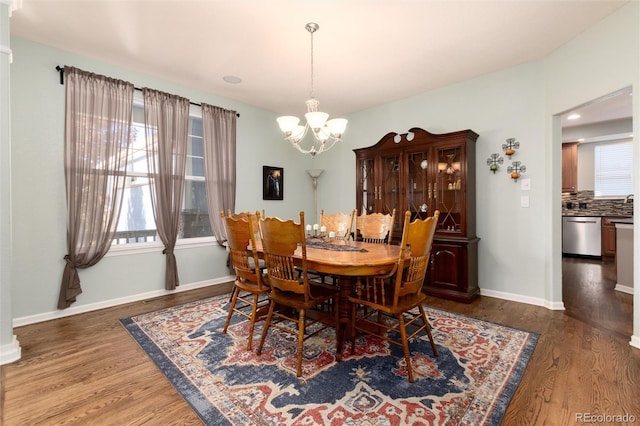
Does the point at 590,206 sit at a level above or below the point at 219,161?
below

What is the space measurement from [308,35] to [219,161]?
2.14 meters

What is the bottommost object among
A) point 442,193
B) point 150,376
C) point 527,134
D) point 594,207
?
point 150,376

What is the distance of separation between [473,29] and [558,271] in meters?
2.62

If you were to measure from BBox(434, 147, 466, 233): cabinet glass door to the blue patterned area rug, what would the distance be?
49.5 inches

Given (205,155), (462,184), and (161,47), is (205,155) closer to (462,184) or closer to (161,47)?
(161,47)

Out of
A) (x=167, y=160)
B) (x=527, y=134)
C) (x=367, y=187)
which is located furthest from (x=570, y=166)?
(x=167, y=160)

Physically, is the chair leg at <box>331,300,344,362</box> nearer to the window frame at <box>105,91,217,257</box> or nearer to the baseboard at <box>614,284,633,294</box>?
the window frame at <box>105,91,217,257</box>

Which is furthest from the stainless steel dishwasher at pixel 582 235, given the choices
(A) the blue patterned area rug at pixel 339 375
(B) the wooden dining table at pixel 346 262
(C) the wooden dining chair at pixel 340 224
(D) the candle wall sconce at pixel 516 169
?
(B) the wooden dining table at pixel 346 262

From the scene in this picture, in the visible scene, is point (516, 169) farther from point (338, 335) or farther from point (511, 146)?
point (338, 335)

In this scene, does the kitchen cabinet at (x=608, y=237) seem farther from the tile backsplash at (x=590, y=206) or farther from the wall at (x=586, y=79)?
the wall at (x=586, y=79)

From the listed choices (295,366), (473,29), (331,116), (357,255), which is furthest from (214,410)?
(331,116)

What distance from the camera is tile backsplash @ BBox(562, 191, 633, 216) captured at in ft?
19.7

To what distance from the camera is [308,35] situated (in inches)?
110

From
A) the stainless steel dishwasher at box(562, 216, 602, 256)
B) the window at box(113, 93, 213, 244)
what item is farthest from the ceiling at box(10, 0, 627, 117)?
the stainless steel dishwasher at box(562, 216, 602, 256)
